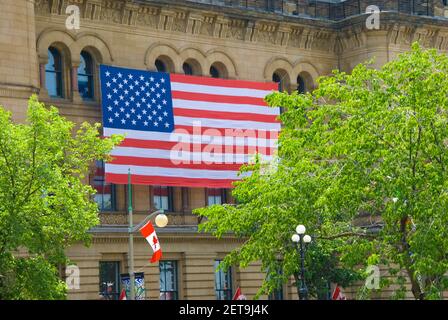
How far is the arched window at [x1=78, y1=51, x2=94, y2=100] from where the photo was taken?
5197cm

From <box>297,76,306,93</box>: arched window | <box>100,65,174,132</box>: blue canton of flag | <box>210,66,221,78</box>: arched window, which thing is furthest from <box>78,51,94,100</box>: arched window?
<box>297,76,306,93</box>: arched window

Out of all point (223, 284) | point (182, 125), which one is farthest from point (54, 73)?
point (223, 284)

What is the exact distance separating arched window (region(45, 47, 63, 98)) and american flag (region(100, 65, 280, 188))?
192 cm

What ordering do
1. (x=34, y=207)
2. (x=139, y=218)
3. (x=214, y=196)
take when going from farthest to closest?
(x=214, y=196) < (x=139, y=218) < (x=34, y=207)

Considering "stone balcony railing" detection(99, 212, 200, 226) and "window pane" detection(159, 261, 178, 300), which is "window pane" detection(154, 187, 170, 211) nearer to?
"stone balcony railing" detection(99, 212, 200, 226)

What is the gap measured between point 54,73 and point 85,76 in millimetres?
1817

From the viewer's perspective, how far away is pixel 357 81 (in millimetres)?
37531

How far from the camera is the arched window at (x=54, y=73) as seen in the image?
50.6 metres

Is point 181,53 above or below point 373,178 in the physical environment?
above

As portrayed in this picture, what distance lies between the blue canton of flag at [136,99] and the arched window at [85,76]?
1.40 meters

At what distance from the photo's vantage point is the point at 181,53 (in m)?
55.2

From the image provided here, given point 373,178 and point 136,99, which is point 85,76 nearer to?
point 136,99

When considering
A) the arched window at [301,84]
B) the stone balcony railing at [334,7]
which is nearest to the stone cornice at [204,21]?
the stone balcony railing at [334,7]
